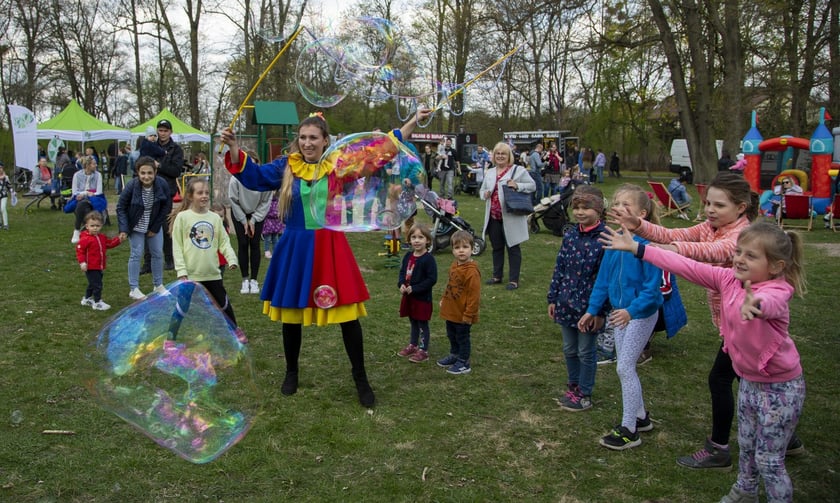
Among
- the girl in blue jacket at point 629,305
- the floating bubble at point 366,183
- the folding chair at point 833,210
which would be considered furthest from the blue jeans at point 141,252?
the folding chair at point 833,210

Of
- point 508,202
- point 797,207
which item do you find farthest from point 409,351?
point 797,207

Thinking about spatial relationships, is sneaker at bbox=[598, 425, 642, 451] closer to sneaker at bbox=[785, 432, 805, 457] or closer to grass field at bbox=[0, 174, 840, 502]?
grass field at bbox=[0, 174, 840, 502]

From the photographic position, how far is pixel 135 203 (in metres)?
7.20

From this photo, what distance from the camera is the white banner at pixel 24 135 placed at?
19.6 m

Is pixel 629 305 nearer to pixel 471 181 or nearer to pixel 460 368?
pixel 460 368

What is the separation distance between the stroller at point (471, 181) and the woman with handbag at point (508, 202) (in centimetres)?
1544

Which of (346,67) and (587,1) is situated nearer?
(346,67)

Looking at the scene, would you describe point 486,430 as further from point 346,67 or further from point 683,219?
point 683,219

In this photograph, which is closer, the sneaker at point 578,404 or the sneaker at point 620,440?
the sneaker at point 620,440

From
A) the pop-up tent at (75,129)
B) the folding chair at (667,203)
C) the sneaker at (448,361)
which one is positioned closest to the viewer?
the sneaker at (448,361)

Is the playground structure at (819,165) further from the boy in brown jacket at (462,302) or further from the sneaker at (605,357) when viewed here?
the boy in brown jacket at (462,302)

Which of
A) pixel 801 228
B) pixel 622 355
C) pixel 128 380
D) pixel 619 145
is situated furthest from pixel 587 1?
pixel 619 145

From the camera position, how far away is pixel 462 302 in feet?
16.8

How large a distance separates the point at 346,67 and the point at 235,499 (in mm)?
3055
